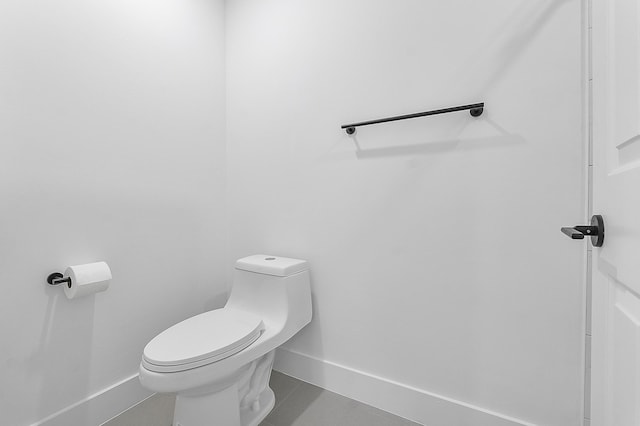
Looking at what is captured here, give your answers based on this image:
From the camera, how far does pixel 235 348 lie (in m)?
1.06

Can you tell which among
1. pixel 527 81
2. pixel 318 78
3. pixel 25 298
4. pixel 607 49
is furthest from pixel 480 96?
pixel 25 298

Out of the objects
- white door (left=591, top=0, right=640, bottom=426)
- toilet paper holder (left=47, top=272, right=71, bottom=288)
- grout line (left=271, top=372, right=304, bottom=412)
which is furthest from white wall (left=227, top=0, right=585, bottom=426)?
toilet paper holder (left=47, top=272, right=71, bottom=288)

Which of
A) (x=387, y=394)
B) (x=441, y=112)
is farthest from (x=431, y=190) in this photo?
(x=387, y=394)

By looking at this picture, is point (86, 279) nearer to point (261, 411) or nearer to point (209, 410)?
point (209, 410)

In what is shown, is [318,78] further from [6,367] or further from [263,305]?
[6,367]

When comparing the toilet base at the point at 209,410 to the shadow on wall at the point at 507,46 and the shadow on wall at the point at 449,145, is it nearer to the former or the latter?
the shadow on wall at the point at 449,145

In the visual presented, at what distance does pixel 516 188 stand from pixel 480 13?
671mm

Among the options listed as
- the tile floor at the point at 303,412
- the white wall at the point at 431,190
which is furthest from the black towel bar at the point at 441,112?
the tile floor at the point at 303,412

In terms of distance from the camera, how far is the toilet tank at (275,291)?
1360 millimetres

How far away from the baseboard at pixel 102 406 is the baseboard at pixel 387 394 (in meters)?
0.68

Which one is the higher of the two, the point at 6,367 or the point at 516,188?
the point at 516,188

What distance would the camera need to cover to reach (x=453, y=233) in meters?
1.17

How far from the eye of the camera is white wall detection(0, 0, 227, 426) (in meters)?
1.04

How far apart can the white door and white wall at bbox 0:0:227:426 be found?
1.64 m
